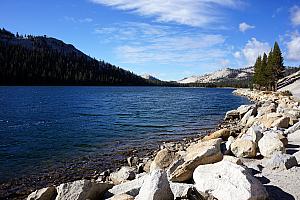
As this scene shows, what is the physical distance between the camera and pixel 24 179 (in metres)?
15.0

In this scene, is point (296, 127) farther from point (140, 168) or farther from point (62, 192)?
point (62, 192)

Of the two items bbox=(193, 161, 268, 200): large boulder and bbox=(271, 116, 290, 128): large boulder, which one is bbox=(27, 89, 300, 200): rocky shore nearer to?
bbox=(193, 161, 268, 200): large boulder

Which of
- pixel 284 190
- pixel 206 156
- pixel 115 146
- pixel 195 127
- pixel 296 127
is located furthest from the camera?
pixel 195 127

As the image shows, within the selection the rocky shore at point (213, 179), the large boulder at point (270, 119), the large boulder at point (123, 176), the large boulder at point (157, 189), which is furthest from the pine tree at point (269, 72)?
the large boulder at point (157, 189)

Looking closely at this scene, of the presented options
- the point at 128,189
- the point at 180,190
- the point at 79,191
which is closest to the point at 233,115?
the point at 128,189

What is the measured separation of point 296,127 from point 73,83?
188604mm

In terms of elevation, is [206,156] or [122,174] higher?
[206,156]

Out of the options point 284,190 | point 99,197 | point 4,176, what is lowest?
point 4,176

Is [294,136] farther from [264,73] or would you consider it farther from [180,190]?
[264,73]

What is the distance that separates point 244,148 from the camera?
12930 millimetres

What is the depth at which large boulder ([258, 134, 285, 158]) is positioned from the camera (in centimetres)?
1255

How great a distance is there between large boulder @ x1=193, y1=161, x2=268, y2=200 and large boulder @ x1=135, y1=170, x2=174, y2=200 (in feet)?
3.09

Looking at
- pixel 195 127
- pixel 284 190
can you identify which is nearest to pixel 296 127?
pixel 284 190

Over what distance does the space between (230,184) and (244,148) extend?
210 inches
